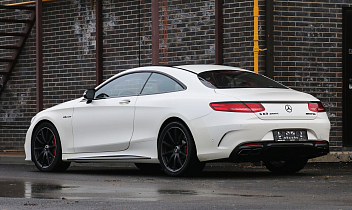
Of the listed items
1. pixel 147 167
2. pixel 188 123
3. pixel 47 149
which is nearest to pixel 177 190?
pixel 188 123

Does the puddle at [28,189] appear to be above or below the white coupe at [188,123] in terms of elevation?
below

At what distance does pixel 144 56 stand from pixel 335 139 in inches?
164

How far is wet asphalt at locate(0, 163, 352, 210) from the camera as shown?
5777 millimetres

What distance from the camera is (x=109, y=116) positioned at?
359 inches

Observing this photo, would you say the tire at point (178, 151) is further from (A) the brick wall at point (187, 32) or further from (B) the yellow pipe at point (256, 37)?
(A) the brick wall at point (187, 32)

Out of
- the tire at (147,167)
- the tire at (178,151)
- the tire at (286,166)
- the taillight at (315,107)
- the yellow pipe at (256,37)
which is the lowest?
the tire at (147,167)

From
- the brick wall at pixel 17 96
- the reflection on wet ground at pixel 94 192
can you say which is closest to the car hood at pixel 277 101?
the reflection on wet ground at pixel 94 192

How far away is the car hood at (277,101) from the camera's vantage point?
26.1 ft

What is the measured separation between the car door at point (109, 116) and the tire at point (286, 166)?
199cm

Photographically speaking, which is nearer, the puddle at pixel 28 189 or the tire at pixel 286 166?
the puddle at pixel 28 189

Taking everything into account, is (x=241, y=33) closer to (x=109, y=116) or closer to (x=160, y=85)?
(x=160, y=85)

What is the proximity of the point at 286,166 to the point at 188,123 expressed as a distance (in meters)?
1.75

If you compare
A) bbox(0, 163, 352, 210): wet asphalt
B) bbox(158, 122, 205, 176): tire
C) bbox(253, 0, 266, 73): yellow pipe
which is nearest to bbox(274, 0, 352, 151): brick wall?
bbox(253, 0, 266, 73): yellow pipe

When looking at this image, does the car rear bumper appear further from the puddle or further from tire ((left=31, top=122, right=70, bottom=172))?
tire ((left=31, top=122, right=70, bottom=172))
